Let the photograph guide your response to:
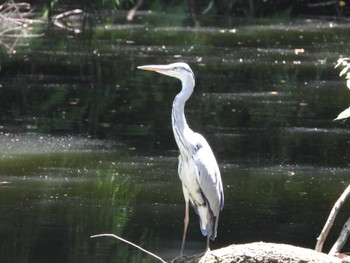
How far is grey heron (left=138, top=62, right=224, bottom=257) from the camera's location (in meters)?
7.34

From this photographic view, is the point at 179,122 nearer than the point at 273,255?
No

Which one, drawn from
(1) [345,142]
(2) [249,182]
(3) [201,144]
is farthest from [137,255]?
(1) [345,142]

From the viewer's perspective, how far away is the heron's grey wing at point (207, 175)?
7.36 meters

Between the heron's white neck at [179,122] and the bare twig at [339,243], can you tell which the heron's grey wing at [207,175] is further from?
the bare twig at [339,243]

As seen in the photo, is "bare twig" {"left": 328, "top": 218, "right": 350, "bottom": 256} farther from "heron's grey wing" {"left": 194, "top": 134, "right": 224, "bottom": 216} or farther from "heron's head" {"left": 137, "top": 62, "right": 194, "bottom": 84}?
"heron's head" {"left": 137, "top": 62, "right": 194, "bottom": 84}

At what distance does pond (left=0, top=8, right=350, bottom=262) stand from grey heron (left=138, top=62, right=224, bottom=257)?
1.32 m

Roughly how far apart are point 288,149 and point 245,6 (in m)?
21.2

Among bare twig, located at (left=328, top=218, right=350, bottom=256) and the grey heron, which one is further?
the grey heron

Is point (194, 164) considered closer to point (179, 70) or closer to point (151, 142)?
point (179, 70)

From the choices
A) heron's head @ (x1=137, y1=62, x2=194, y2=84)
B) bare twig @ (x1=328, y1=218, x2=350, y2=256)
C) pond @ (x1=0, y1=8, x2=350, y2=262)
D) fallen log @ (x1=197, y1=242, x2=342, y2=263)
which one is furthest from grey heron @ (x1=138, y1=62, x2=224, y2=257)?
pond @ (x1=0, y1=8, x2=350, y2=262)

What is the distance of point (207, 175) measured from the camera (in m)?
7.35

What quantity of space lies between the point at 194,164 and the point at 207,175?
4.8 inches

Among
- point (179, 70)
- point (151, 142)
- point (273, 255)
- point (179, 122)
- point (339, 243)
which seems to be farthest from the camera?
point (151, 142)

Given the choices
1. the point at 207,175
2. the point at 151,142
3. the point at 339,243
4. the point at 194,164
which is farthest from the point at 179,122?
the point at 151,142
